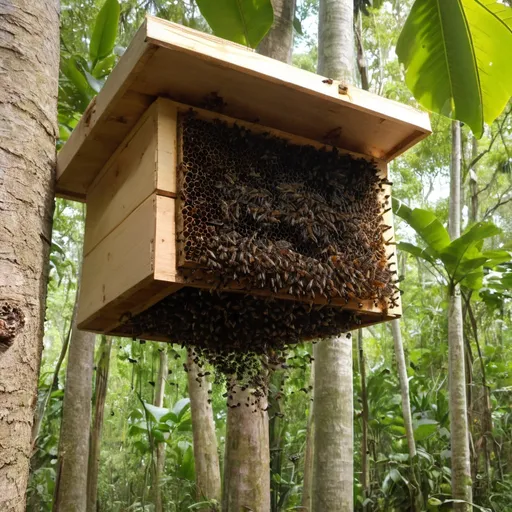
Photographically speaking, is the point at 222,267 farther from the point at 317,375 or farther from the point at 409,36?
the point at 317,375

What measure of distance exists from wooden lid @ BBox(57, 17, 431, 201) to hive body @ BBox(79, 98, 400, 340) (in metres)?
0.04

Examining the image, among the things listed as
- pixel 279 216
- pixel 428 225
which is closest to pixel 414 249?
pixel 428 225

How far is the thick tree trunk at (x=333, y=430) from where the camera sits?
7.64ft

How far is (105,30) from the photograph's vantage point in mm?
3094

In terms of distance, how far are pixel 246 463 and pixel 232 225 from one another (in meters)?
1.25

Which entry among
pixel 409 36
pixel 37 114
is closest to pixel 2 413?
pixel 37 114

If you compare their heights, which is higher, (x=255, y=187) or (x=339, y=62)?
(x=339, y=62)

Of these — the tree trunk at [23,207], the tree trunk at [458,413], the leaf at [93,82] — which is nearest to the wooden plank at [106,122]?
the tree trunk at [23,207]

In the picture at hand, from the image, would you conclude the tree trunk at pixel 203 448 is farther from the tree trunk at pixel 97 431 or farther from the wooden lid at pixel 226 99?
the wooden lid at pixel 226 99

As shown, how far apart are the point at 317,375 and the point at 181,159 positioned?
1.53 metres

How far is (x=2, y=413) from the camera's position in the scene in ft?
3.22

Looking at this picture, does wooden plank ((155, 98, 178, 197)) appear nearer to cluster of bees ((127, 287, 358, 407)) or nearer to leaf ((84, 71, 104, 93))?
cluster of bees ((127, 287, 358, 407))

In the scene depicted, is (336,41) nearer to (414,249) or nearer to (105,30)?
(105,30)

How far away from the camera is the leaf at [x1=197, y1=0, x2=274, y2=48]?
1.62 meters
